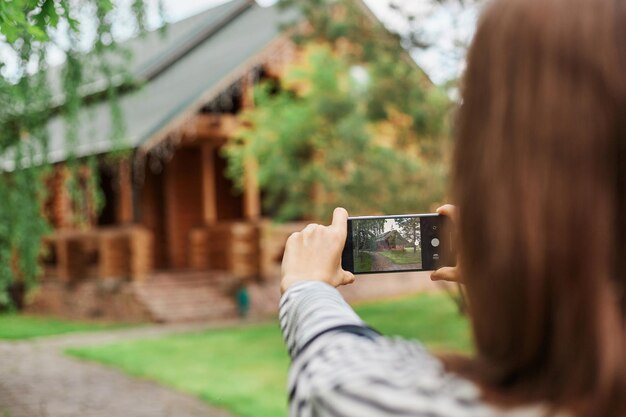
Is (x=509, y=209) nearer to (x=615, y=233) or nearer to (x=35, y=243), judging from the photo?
(x=615, y=233)

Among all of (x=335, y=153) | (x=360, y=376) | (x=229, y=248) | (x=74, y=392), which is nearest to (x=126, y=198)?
(x=229, y=248)

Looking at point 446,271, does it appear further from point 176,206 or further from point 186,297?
point 176,206

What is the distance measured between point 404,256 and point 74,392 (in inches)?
313

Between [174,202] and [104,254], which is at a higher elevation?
[174,202]

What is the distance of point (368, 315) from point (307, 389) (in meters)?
15.9

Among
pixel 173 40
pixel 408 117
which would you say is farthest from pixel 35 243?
pixel 173 40

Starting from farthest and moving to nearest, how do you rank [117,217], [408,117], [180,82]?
[117,217], [180,82], [408,117]

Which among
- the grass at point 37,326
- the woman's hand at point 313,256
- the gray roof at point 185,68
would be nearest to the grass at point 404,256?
the woman's hand at point 313,256

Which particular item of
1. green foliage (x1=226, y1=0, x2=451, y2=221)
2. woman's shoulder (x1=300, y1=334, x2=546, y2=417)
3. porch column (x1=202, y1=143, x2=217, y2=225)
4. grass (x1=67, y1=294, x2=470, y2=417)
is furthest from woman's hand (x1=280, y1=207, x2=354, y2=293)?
porch column (x1=202, y1=143, x2=217, y2=225)

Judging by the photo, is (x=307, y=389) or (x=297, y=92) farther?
(x=297, y=92)

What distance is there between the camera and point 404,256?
5.75 feet

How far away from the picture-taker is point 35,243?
8328 millimetres

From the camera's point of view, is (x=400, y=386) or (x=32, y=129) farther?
(x=32, y=129)

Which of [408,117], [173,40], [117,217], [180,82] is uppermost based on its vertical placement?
[173,40]
